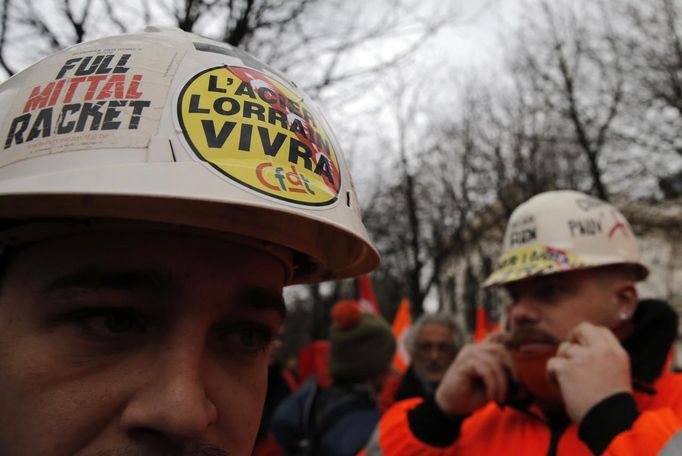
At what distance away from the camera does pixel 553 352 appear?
2316 millimetres

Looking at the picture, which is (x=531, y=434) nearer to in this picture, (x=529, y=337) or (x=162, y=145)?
(x=529, y=337)

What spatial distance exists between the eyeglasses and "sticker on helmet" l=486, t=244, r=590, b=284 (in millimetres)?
2194

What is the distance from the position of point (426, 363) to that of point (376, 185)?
479 inches

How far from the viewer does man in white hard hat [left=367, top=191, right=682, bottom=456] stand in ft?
6.79

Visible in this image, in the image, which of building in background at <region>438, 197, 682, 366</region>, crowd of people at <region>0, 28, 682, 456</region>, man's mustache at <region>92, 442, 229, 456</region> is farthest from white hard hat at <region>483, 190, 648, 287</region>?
building in background at <region>438, 197, 682, 366</region>

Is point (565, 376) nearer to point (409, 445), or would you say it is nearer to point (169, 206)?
point (409, 445)

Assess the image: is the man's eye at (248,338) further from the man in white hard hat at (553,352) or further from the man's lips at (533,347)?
the man's lips at (533,347)

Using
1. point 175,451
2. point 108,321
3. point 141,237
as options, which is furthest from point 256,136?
point 175,451

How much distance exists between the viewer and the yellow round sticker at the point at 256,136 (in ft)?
3.70

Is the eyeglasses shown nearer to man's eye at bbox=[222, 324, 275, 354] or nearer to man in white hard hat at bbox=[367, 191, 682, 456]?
man in white hard hat at bbox=[367, 191, 682, 456]

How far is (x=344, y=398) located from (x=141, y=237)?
3.00 metres

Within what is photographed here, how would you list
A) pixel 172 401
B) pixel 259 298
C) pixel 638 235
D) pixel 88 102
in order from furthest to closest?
pixel 638 235
pixel 259 298
pixel 88 102
pixel 172 401

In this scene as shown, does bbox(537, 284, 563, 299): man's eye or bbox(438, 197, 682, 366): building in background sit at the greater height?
bbox(438, 197, 682, 366): building in background

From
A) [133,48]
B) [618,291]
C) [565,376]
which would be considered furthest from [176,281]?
[618,291]
